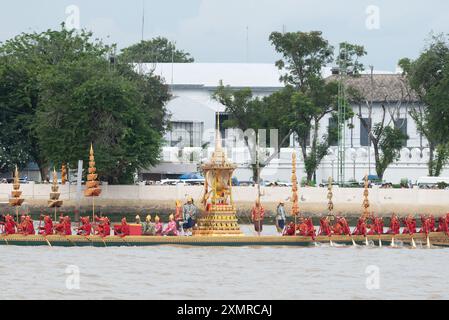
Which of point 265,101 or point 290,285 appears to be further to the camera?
point 265,101

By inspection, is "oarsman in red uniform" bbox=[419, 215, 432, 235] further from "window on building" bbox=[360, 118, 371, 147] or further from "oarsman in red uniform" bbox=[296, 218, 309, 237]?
"window on building" bbox=[360, 118, 371, 147]

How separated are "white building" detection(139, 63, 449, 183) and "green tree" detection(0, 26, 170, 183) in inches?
307

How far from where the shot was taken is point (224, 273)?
62531 millimetres

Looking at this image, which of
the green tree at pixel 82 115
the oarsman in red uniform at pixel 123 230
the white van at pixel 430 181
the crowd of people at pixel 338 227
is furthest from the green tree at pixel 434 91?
the oarsman in red uniform at pixel 123 230

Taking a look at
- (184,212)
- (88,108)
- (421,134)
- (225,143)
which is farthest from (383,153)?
(184,212)

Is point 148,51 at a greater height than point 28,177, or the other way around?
point 148,51

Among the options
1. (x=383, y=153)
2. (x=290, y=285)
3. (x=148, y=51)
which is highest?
(x=148, y=51)

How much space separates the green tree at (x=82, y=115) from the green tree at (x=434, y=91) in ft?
58.2

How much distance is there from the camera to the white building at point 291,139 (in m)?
116

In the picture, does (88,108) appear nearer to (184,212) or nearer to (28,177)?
(28,177)

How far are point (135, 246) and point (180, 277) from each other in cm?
1067

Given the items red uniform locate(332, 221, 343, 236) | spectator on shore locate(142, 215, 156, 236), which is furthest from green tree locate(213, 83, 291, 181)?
spectator on shore locate(142, 215, 156, 236)

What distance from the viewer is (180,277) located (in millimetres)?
60969

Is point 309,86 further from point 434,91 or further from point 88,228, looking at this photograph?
point 88,228
